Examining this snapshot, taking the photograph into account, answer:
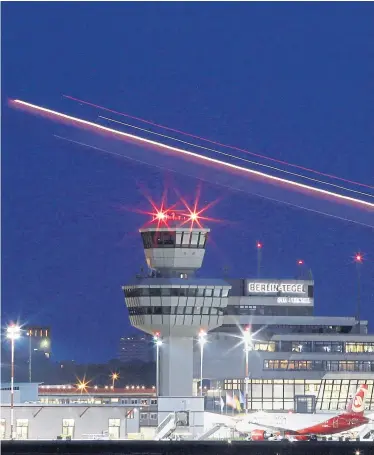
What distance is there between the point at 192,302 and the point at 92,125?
69.3 ft

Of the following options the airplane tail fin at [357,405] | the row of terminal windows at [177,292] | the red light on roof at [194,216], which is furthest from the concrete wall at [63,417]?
the airplane tail fin at [357,405]

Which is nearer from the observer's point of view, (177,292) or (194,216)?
(177,292)

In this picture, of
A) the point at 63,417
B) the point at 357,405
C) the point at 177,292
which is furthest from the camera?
the point at 357,405

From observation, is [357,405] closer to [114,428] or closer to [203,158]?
[114,428]

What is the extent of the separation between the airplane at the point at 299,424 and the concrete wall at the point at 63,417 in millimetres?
17160

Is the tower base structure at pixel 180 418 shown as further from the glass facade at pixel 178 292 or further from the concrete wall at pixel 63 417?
the glass facade at pixel 178 292

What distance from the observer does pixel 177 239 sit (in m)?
166

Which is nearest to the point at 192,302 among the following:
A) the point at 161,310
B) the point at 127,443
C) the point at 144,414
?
the point at 161,310

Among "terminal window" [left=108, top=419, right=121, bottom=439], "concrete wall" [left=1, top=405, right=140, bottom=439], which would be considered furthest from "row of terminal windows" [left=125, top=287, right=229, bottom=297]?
"terminal window" [left=108, top=419, right=121, bottom=439]

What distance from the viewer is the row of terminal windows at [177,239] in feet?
542

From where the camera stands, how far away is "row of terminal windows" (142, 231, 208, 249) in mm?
165250

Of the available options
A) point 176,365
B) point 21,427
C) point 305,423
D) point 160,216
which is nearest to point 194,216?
point 160,216

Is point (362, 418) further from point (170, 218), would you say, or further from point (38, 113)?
point (38, 113)

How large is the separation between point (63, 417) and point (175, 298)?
72.8ft
